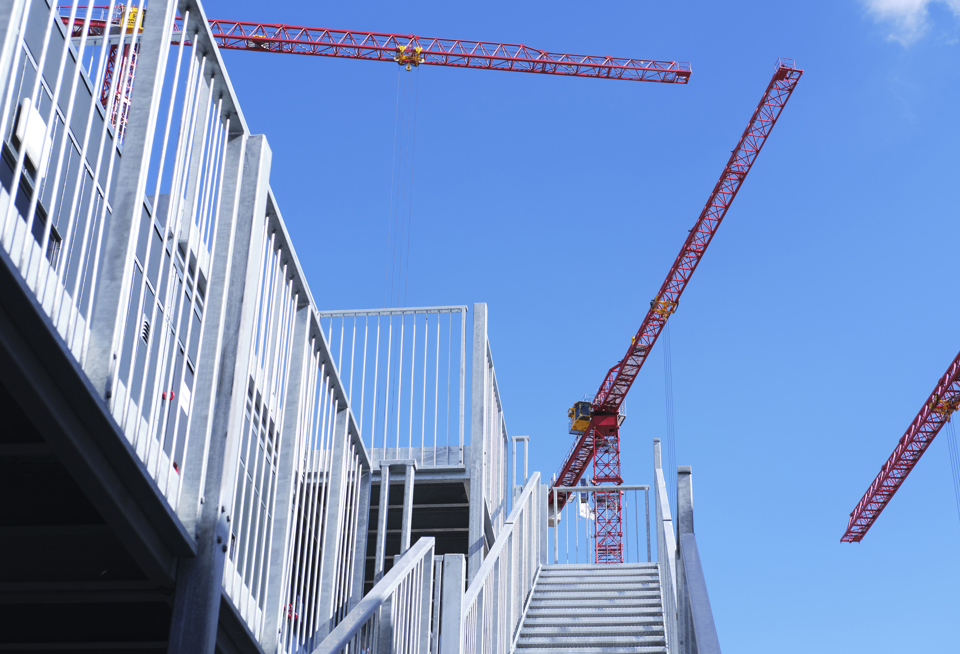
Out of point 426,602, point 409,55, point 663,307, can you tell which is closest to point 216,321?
point 426,602

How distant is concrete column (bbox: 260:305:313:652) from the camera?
4.76 meters

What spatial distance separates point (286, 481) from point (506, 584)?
160 inches

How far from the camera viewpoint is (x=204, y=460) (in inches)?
147

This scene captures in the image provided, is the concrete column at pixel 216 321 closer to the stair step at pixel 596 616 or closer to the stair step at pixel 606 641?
the stair step at pixel 606 641

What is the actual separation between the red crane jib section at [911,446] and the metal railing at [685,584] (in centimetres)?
4893

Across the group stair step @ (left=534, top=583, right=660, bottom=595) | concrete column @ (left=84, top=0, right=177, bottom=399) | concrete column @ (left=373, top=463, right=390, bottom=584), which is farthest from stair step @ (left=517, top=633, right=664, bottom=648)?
concrete column @ (left=84, top=0, right=177, bottom=399)

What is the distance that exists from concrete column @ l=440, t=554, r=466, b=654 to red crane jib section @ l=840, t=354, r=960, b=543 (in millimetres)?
51927

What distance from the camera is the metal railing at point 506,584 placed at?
7.03 metres

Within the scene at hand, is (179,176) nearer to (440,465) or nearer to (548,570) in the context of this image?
(440,465)

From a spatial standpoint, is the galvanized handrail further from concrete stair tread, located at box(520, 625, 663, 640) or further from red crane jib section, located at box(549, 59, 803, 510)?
red crane jib section, located at box(549, 59, 803, 510)

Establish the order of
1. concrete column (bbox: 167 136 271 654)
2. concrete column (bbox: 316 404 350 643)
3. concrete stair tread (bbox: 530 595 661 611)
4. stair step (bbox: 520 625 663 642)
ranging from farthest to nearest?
concrete stair tread (bbox: 530 595 661 611), stair step (bbox: 520 625 663 642), concrete column (bbox: 316 404 350 643), concrete column (bbox: 167 136 271 654)

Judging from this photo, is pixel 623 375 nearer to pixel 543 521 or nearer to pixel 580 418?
pixel 580 418

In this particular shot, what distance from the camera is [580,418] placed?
63.2 metres

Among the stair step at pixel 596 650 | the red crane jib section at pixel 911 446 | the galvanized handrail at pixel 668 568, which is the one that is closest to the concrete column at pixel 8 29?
the galvanized handrail at pixel 668 568
